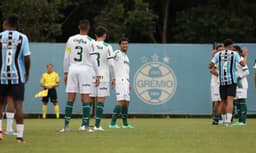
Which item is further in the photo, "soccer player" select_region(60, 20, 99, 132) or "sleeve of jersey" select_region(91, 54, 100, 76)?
"sleeve of jersey" select_region(91, 54, 100, 76)

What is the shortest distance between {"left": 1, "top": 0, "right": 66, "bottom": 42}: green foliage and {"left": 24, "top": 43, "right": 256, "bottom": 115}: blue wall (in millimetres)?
4934

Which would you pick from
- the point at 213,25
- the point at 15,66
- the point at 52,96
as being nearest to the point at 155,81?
the point at 52,96

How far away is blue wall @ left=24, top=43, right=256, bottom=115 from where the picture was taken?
28859mm

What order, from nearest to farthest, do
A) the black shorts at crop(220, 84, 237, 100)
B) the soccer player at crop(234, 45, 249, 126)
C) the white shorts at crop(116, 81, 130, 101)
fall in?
the white shorts at crop(116, 81, 130, 101) → the black shorts at crop(220, 84, 237, 100) → the soccer player at crop(234, 45, 249, 126)

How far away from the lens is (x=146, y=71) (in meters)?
29.0

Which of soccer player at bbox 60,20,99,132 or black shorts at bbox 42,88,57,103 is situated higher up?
soccer player at bbox 60,20,99,132

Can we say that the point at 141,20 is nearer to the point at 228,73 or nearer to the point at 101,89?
the point at 228,73

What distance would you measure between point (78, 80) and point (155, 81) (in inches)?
521

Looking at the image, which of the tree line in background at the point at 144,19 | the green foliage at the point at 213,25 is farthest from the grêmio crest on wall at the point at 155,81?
the green foliage at the point at 213,25

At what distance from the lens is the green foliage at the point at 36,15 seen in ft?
112

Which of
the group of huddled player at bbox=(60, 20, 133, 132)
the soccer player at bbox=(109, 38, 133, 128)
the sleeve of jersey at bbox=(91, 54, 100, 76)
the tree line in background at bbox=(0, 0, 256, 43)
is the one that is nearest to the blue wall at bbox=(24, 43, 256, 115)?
the tree line in background at bbox=(0, 0, 256, 43)

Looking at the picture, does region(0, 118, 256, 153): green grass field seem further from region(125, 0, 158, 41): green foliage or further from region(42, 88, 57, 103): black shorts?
region(125, 0, 158, 41): green foliage

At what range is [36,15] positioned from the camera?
113 ft

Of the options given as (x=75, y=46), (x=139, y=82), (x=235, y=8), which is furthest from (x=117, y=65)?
(x=235, y=8)
